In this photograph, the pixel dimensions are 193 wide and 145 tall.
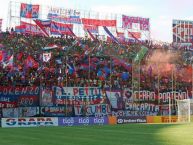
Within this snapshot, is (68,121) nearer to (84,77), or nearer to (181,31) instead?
(84,77)

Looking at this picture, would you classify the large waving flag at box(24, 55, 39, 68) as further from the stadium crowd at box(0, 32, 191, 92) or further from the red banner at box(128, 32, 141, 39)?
the red banner at box(128, 32, 141, 39)

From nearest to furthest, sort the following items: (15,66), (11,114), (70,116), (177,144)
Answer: (177,144) < (11,114) < (70,116) < (15,66)

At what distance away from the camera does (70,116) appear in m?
42.1

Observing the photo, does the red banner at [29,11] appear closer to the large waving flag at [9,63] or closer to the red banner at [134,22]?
the large waving flag at [9,63]

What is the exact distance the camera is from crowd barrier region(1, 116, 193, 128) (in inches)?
1460

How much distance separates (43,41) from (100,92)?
10.5m

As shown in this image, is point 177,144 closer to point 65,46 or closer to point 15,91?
point 15,91

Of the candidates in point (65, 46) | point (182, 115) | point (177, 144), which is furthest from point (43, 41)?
point (177, 144)

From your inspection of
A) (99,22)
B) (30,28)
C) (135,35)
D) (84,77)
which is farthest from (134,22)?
(84,77)

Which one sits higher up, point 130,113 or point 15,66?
point 15,66

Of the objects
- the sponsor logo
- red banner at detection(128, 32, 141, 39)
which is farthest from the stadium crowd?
red banner at detection(128, 32, 141, 39)

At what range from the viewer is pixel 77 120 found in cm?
4034

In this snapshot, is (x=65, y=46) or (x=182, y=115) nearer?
(x=182, y=115)

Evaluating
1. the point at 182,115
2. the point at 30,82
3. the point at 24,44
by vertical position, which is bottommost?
the point at 182,115
